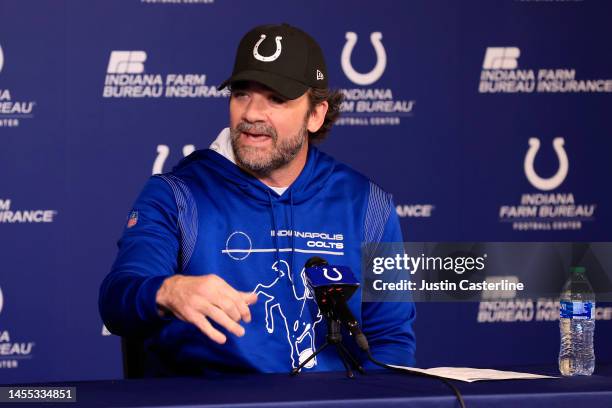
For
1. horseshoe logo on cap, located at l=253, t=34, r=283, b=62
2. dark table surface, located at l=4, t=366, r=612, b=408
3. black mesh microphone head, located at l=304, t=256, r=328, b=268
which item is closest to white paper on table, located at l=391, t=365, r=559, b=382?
dark table surface, located at l=4, t=366, r=612, b=408

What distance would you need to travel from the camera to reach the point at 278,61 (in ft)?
8.05

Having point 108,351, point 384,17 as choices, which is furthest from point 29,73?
point 384,17

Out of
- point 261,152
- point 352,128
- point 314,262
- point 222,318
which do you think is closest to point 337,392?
point 222,318

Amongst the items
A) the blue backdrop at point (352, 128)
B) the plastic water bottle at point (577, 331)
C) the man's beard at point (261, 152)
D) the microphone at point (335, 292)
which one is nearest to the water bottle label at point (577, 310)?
the plastic water bottle at point (577, 331)

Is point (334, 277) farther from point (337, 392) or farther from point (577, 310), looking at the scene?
point (577, 310)

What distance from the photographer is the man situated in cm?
233

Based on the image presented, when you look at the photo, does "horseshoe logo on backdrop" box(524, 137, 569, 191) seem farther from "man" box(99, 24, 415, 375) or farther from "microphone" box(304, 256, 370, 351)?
"microphone" box(304, 256, 370, 351)

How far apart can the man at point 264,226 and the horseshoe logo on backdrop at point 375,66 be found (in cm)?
171

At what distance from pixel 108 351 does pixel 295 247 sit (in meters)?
1.96

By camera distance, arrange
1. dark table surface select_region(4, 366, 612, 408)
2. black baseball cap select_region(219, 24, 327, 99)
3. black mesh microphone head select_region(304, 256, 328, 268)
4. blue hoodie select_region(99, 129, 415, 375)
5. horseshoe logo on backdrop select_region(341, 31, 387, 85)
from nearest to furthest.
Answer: dark table surface select_region(4, 366, 612, 408) → black mesh microphone head select_region(304, 256, 328, 268) → blue hoodie select_region(99, 129, 415, 375) → black baseball cap select_region(219, 24, 327, 99) → horseshoe logo on backdrop select_region(341, 31, 387, 85)

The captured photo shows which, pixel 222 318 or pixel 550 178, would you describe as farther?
pixel 550 178

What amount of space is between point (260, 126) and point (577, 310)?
90cm

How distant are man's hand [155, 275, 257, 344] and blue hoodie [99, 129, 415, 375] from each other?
357 mm

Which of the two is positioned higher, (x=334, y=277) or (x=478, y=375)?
(x=334, y=277)
